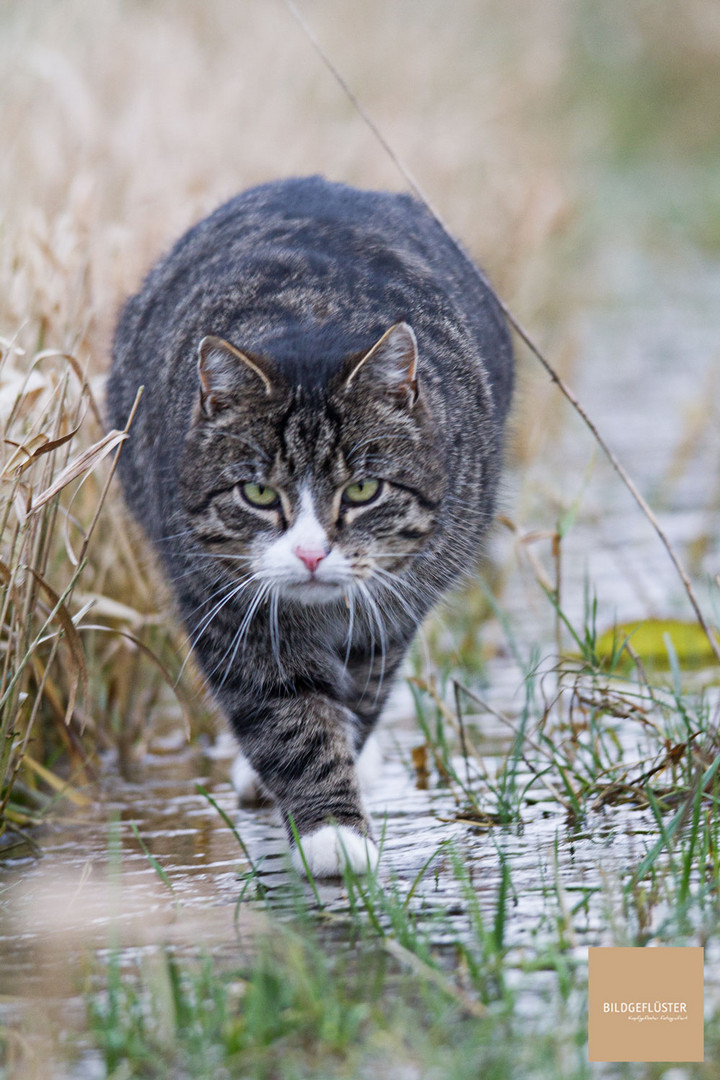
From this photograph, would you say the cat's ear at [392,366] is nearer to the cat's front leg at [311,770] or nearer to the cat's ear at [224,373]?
the cat's ear at [224,373]

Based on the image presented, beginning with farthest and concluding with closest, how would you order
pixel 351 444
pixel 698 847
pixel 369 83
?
pixel 369 83 < pixel 351 444 < pixel 698 847

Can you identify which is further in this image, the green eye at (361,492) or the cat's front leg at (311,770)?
the green eye at (361,492)

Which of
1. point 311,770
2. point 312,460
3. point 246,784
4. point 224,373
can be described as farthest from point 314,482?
point 246,784

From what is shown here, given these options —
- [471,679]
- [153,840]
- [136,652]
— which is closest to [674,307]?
[471,679]

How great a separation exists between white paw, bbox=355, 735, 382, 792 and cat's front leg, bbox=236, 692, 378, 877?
37cm

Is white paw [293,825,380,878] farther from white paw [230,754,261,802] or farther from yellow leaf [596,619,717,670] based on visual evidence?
yellow leaf [596,619,717,670]

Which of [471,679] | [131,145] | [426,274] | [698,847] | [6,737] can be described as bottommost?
[698,847]

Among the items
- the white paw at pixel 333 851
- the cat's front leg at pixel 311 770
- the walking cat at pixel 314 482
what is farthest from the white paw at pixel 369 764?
the white paw at pixel 333 851

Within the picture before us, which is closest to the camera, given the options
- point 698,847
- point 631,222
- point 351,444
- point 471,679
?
point 698,847

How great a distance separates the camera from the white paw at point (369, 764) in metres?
3.36

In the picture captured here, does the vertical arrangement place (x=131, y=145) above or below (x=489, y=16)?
below

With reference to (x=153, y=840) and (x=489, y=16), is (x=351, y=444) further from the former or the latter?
(x=489, y=16)

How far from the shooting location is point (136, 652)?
12.1 feet

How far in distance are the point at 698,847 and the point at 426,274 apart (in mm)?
1514
